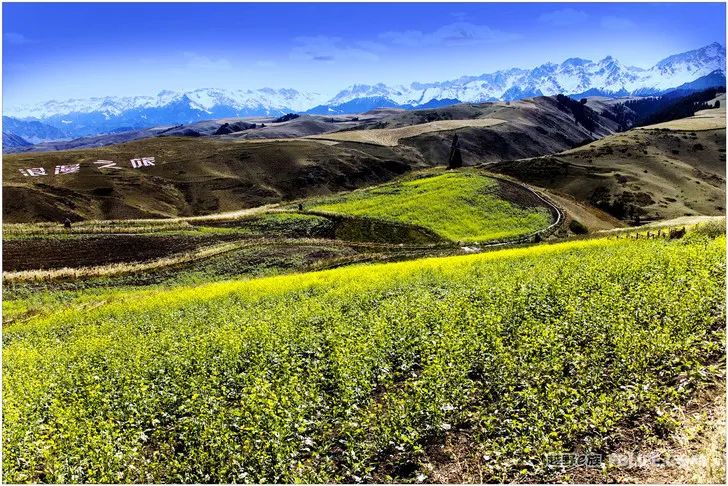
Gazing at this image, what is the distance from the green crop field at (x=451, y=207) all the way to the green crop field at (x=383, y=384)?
167ft

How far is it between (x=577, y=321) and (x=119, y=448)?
46.0 feet

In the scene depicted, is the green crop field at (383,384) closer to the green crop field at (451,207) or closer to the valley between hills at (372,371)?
the valley between hills at (372,371)

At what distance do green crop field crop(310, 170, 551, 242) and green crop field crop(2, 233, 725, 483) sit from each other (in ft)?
167

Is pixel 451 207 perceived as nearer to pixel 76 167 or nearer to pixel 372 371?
pixel 372 371

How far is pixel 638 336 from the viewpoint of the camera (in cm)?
1330

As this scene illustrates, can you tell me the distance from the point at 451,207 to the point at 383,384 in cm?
7056

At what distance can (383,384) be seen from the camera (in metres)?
15.0

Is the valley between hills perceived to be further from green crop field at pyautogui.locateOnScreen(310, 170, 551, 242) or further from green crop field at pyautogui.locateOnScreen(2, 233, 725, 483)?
green crop field at pyautogui.locateOnScreen(310, 170, 551, 242)

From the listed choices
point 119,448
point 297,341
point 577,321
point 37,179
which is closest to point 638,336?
point 577,321

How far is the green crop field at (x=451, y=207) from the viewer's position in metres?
74.0

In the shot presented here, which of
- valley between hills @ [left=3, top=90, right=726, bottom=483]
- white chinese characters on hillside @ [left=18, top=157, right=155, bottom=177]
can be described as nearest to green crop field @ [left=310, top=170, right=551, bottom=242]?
valley between hills @ [left=3, top=90, right=726, bottom=483]

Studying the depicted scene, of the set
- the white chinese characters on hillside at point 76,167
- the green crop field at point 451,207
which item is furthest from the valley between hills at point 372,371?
the white chinese characters on hillside at point 76,167

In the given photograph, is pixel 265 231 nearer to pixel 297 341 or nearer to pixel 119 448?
pixel 297 341

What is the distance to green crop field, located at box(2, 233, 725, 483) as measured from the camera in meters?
10.9
